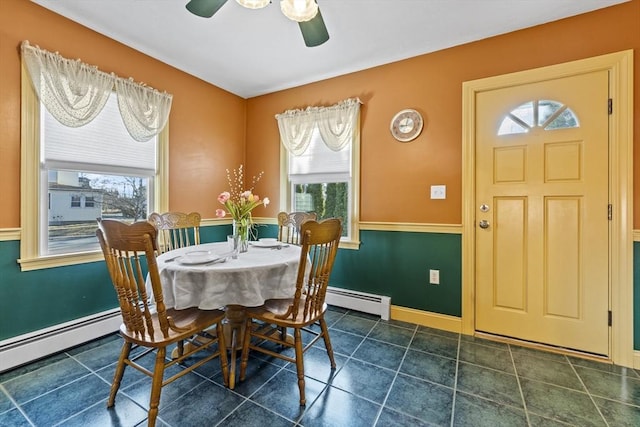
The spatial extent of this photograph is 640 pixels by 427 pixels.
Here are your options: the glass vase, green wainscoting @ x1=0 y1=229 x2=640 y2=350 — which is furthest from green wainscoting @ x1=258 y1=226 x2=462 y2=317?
the glass vase

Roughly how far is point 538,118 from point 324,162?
192 centimetres

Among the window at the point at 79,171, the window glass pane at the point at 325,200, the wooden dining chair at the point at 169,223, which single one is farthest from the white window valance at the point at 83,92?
the window glass pane at the point at 325,200

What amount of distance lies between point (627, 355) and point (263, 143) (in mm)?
3743

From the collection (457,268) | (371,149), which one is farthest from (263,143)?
(457,268)

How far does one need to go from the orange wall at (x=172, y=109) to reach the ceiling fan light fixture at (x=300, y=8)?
1779mm

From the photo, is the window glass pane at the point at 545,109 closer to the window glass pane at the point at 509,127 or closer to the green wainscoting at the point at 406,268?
the window glass pane at the point at 509,127

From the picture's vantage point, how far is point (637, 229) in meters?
1.94

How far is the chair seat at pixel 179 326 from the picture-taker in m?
1.41

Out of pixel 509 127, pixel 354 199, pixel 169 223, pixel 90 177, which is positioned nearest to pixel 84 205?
pixel 90 177

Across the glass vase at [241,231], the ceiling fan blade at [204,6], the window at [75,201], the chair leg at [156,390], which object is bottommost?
the chair leg at [156,390]

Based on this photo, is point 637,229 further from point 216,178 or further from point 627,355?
point 216,178

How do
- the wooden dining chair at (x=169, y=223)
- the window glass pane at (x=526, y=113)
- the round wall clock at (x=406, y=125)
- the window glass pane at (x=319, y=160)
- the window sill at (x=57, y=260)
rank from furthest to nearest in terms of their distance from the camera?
the window glass pane at (x=319, y=160) < the round wall clock at (x=406, y=125) < the wooden dining chair at (x=169, y=223) < the window glass pane at (x=526, y=113) < the window sill at (x=57, y=260)

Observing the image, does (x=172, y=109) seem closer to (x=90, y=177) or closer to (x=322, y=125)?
(x=90, y=177)

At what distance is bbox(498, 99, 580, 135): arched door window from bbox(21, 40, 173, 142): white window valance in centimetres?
303
